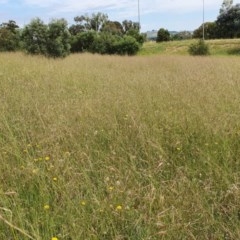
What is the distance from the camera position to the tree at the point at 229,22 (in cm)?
4416

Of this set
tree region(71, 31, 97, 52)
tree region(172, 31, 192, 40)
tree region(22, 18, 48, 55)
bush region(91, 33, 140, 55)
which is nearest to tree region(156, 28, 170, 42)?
tree region(172, 31, 192, 40)

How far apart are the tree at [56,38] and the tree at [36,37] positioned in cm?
26

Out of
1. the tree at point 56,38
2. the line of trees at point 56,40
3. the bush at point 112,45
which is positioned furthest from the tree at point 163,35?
the tree at point 56,38

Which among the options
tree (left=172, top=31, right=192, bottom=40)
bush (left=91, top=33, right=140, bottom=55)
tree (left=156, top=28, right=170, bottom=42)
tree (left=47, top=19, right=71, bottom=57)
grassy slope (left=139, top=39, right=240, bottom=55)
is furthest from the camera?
tree (left=172, top=31, right=192, bottom=40)

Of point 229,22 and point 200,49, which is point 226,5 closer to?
point 229,22

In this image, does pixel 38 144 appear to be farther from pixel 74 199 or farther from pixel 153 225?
pixel 153 225

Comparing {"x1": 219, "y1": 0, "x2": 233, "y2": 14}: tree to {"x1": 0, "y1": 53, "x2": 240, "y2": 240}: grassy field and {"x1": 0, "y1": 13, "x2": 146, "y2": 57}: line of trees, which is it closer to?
{"x1": 0, "y1": 13, "x2": 146, "y2": 57}: line of trees

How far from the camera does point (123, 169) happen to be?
2492 mm

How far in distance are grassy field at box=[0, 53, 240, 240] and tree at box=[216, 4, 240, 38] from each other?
44.2m

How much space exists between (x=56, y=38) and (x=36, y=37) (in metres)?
1.02

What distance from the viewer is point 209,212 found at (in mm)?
1929

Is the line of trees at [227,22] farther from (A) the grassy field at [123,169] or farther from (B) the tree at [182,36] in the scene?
(A) the grassy field at [123,169]

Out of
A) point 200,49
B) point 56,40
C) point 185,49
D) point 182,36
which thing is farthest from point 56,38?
point 182,36

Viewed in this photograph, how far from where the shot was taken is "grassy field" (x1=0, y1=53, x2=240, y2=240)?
1859 millimetres
